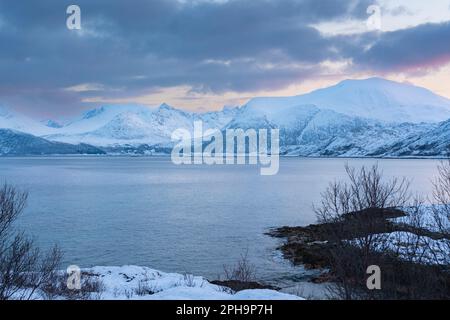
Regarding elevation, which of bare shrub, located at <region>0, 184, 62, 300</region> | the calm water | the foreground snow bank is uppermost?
bare shrub, located at <region>0, 184, 62, 300</region>

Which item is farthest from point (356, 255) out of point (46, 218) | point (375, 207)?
point (46, 218)

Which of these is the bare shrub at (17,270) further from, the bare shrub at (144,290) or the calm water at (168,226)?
the calm water at (168,226)

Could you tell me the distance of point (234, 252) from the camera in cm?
4003

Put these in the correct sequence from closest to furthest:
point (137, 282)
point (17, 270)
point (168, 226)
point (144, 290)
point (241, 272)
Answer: point (17, 270), point (144, 290), point (137, 282), point (241, 272), point (168, 226)

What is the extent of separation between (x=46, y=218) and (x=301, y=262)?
4135 centimetres

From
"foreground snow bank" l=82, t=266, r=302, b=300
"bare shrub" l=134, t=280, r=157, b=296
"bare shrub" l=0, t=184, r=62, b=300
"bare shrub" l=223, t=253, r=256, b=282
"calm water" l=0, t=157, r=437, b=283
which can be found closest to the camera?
"bare shrub" l=0, t=184, r=62, b=300

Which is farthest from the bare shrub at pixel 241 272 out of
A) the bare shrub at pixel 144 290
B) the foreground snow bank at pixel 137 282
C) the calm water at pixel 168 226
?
the bare shrub at pixel 144 290

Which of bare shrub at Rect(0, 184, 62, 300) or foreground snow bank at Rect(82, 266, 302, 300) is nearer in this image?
bare shrub at Rect(0, 184, 62, 300)

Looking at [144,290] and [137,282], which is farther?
[137,282]

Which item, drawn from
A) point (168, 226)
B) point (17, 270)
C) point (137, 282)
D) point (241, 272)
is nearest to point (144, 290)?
point (137, 282)

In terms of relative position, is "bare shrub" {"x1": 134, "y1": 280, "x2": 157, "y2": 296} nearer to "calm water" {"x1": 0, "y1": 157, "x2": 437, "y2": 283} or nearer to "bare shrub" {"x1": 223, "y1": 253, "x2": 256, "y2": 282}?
"bare shrub" {"x1": 223, "y1": 253, "x2": 256, "y2": 282}

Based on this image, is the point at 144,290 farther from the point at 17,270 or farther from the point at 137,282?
the point at 17,270

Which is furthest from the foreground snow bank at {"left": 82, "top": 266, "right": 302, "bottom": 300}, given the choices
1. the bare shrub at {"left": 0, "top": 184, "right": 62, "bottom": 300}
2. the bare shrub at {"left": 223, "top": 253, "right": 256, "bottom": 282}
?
the bare shrub at {"left": 223, "top": 253, "right": 256, "bottom": 282}
